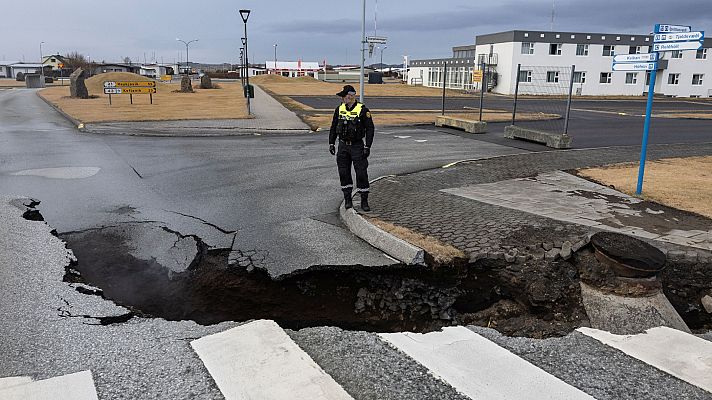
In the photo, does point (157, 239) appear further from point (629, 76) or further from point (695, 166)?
point (629, 76)

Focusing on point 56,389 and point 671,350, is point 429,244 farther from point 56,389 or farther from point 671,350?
point 56,389

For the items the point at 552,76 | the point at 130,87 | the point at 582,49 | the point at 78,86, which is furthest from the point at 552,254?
the point at 582,49

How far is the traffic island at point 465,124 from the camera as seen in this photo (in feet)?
61.7

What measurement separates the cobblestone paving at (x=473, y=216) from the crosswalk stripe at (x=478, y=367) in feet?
6.26

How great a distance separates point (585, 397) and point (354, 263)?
116 inches

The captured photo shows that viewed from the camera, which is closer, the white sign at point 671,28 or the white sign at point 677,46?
the white sign at point 677,46

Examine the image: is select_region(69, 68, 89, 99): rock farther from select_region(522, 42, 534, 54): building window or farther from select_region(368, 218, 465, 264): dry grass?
select_region(522, 42, 534, 54): building window

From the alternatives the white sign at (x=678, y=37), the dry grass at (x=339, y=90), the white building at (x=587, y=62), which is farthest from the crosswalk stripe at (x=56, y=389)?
the white building at (x=587, y=62)

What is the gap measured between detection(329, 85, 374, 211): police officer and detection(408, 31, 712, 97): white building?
52.3m

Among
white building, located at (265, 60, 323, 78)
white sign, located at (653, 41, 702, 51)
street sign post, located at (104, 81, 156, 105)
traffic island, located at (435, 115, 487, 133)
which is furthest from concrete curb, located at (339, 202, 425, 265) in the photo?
white building, located at (265, 60, 323, 78)

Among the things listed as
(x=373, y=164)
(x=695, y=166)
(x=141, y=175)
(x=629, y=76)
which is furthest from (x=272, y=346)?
(x=629, y=76)

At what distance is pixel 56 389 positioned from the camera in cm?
327

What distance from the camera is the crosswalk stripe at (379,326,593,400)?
335cm

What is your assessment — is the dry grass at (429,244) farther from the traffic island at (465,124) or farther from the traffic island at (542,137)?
the traffic island at (465,124)
